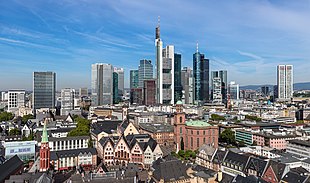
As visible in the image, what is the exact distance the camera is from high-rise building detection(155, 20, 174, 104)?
183375mm

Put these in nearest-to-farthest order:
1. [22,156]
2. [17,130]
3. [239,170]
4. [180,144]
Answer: [239,170], [22,156], [180,144], [17,130]

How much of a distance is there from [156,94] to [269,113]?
79212 millimetres

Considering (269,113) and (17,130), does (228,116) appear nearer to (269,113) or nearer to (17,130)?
(269,113)

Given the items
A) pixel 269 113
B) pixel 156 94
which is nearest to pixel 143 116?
pixel 269 113

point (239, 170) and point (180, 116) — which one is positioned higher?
point (180, 116)

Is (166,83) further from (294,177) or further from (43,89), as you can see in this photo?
(294,177)

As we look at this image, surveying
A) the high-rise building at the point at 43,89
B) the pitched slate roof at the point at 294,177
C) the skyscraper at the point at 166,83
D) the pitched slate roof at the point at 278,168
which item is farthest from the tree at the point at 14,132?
the skyscraper at the point at 166,83

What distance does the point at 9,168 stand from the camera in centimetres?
4231

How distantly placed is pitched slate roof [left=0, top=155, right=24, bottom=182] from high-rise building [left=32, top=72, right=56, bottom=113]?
347ft

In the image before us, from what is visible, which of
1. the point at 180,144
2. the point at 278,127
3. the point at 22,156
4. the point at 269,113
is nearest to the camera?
the point at 22,156

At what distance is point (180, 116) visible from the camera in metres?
70.4

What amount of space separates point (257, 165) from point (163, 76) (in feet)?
486

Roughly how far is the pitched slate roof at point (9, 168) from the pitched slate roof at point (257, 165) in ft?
117

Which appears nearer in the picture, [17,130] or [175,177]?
[175,177]
